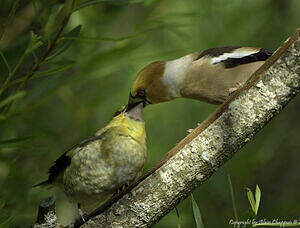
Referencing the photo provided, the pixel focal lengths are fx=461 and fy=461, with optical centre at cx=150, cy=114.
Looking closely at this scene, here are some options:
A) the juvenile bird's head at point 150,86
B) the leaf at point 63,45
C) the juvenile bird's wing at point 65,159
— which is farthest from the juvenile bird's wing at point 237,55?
the leaf at point 63,45

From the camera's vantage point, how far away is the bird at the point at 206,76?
2533mm

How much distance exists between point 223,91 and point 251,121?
1.04 meters

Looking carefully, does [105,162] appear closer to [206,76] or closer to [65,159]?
[65,159]

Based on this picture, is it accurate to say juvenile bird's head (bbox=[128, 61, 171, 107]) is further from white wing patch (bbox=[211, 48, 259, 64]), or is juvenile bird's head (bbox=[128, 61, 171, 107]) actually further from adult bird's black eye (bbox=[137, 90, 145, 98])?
white wing patch (bbox=[211, 48, 259, 64])

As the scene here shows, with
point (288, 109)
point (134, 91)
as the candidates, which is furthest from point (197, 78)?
point (288, 109)

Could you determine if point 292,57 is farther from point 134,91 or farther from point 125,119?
point 134,91

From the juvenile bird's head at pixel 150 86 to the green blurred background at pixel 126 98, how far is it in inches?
3.5

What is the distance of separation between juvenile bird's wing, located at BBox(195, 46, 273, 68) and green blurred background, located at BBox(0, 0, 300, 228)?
0.70 feet

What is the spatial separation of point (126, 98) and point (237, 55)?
89 cm

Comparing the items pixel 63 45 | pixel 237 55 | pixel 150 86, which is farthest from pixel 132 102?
pixel 237 55

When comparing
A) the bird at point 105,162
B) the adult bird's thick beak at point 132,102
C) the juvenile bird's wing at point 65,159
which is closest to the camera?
the bird at point 105,162

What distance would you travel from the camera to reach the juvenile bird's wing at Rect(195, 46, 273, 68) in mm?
2541

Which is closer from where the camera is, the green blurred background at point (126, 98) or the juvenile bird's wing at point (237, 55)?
the green blurred background at point (126, 98)

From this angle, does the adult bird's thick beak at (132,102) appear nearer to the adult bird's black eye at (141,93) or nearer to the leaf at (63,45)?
the adult bird's black eye at (141,93)
